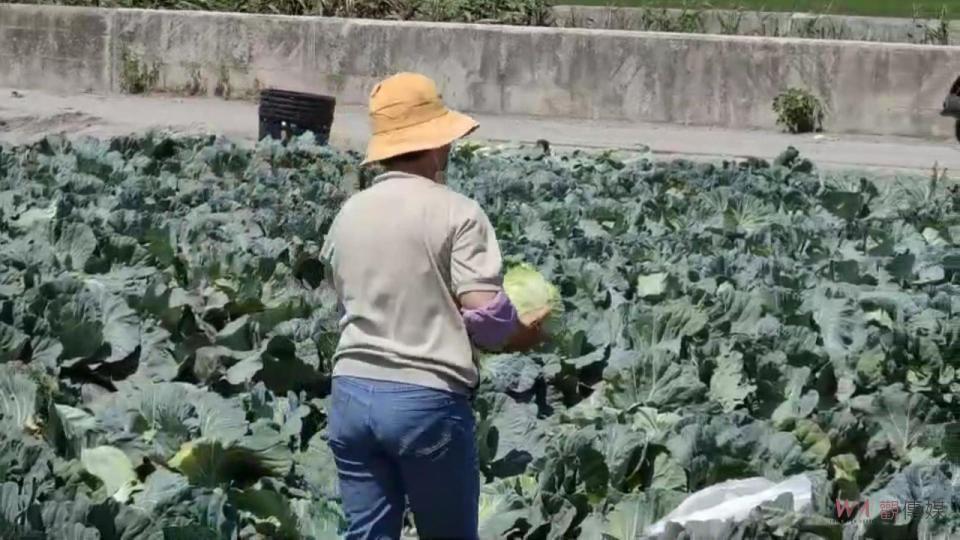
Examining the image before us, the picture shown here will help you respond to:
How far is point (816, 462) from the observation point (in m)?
5.28

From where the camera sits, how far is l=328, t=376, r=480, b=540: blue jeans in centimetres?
381

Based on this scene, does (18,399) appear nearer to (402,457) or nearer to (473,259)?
(402,457)

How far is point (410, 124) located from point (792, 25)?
15.2m

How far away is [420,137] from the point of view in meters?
3.85

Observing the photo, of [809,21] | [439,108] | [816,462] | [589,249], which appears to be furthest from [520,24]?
[439,108]

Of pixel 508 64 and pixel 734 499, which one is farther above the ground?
pixel 508 64

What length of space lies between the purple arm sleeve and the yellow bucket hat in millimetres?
411

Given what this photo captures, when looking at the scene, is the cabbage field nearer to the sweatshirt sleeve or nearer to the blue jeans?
the blue jeans

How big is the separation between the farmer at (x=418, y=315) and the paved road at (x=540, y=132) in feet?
34.6

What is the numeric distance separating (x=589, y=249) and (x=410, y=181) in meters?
4.35

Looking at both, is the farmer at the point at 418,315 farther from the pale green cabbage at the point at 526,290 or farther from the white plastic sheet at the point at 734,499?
the pale green cabbage at the point at 526,290

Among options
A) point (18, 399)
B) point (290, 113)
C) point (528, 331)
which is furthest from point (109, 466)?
point (290, 113)

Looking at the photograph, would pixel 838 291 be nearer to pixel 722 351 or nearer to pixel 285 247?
pixel 722 351

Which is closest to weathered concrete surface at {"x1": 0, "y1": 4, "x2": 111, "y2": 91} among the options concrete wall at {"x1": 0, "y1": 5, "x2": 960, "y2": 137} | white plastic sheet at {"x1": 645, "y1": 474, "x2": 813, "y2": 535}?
concrete wall at {"x1": 0, "y1": 5, "x2": 960, "y2": 137}
